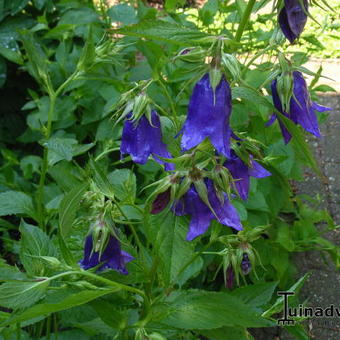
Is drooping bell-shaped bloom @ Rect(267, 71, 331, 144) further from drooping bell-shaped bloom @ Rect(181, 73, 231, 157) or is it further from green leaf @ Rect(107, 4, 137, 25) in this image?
green leaf @ Rect(107, 4, 137, 25)

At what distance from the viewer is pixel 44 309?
0.94 metres

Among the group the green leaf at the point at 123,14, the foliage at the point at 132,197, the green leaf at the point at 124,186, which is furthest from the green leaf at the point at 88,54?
the green leaf at the point at 123,14

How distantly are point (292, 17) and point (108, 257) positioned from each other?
615 mm

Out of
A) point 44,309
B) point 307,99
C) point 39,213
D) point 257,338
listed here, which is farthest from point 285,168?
point 44,309

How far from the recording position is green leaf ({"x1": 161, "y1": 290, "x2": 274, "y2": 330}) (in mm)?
1026

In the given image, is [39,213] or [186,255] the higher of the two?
[39,213]

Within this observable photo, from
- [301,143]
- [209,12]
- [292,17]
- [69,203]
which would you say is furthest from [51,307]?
[209,12]

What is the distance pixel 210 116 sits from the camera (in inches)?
38.2

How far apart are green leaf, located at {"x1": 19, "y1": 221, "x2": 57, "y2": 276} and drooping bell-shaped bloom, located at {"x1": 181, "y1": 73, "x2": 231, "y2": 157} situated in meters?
0.47

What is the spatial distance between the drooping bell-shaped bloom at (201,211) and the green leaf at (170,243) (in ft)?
0.05

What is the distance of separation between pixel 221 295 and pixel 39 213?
31.5 inches

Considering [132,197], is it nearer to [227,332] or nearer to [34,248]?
[34,248]

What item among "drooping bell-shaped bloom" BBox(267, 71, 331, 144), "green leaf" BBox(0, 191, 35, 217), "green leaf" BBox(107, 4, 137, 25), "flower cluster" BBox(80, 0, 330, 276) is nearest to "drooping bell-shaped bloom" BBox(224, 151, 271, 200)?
"flower cluster" BBox(80, 0, 330, 276)

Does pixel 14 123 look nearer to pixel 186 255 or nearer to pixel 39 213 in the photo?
pixel 39 213
